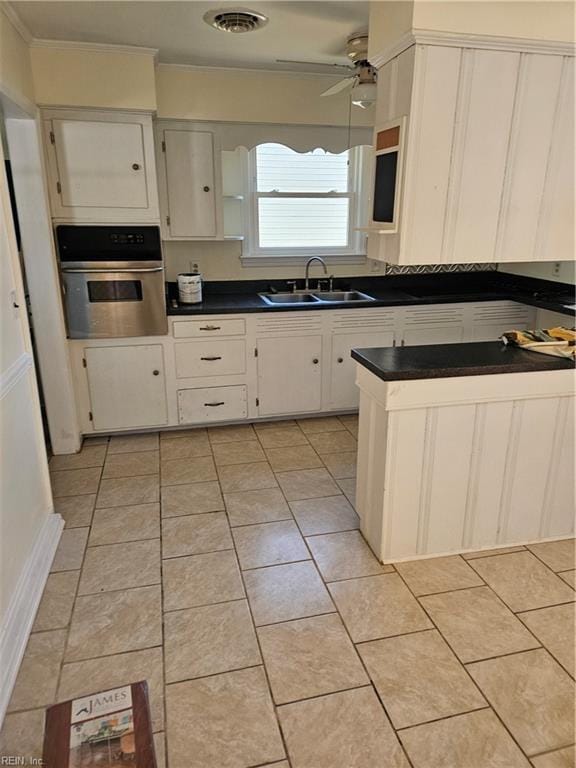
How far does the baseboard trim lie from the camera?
5.83ft

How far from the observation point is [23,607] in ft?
6.64

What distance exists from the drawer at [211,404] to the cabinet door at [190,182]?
1.13 metres

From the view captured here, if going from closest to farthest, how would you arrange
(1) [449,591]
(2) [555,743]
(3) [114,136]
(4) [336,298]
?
1. (2) [555,743]
2. (1) [449,591]
3. (3) [114,136]
4. (4) [336,298]

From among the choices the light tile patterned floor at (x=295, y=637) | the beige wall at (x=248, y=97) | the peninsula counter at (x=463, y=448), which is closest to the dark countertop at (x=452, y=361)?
the peninsula counter at (x=463, y=448)

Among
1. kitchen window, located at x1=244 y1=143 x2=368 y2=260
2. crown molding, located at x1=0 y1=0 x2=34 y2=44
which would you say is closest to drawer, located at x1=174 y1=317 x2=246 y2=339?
kitchen window, located at x1=244 y1=143 x2=368 y2=260

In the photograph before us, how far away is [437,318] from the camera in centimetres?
401

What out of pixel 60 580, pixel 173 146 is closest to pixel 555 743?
pixel 60 580

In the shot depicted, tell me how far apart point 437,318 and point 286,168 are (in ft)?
5.48

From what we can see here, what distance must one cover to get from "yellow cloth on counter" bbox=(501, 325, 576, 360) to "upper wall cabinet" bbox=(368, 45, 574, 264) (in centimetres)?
38

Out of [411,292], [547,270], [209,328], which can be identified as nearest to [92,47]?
[209,328]

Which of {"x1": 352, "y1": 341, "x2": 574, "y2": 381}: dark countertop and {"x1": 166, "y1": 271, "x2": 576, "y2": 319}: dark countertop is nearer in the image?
{"x1": 352, "y1": 341, "x2": 574, "y2": 381}: dark countertop

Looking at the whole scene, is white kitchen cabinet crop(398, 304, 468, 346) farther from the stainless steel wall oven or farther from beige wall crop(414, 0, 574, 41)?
beige wall crop(414, 0, 574, 41)

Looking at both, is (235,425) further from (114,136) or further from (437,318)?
(114,136)

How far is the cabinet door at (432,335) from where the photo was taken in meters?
4.00
